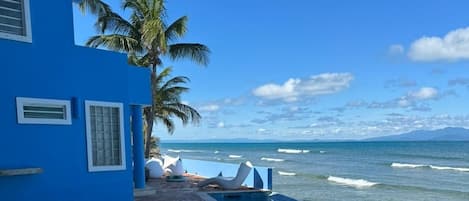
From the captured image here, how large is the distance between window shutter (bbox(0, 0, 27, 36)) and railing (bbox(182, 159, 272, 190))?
745 centimetres

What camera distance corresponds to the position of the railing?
11828 millimetres

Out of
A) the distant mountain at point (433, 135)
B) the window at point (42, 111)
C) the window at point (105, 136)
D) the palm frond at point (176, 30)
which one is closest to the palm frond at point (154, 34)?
the palm frond at point (176, 30)

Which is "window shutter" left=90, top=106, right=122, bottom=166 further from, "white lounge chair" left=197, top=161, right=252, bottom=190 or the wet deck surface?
"white lounge chair" left=197, top=161, right=252, bottom=190

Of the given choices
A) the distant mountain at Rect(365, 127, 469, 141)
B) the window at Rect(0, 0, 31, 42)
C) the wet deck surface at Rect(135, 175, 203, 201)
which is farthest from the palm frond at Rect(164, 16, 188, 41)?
the distant mountain at Rect(365, 127, 469, 141)

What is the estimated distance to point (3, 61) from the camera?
19.8 ft

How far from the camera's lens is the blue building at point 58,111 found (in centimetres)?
611

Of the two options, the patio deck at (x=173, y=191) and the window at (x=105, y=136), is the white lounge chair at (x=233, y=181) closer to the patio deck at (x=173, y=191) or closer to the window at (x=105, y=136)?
the patio deck at (x=173, y=191)

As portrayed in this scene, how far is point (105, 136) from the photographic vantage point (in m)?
7.51

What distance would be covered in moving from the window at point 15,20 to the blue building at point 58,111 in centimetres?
1

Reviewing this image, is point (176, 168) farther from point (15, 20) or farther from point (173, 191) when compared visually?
point (15, 20)

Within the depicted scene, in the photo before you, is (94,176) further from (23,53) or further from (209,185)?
(209,185)

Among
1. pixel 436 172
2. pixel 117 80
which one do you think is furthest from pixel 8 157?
pixel 436 172

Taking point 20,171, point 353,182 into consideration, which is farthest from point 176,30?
point 353,182

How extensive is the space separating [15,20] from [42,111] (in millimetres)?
1357
